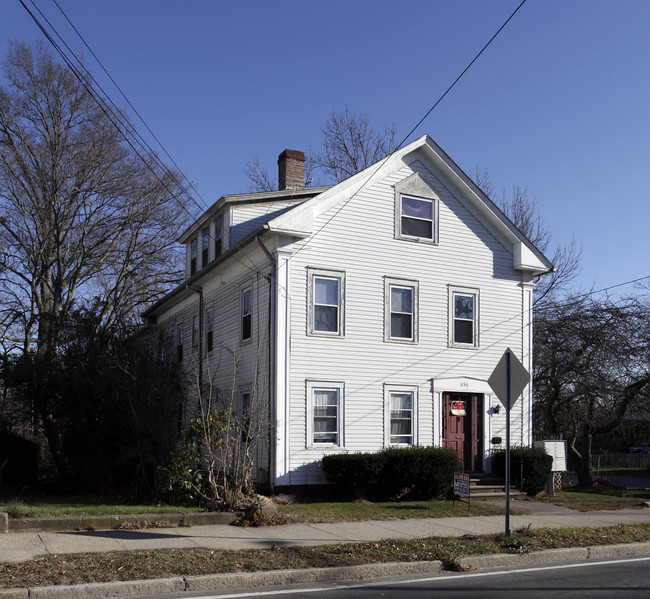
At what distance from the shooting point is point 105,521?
11734 mm

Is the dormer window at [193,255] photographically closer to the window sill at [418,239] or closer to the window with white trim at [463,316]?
the window sill at [418,239]

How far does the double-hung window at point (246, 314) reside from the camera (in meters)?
19.3

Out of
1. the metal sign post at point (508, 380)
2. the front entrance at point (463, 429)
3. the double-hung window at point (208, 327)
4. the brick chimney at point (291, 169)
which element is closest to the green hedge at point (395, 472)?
the front entrance at point (463, 429)

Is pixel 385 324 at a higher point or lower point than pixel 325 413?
Answer: higher

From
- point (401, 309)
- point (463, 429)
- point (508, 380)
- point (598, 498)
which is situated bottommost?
point (598, 498)

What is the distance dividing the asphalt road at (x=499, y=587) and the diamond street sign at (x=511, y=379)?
254 centimetres

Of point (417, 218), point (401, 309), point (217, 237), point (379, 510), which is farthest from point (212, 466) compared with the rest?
point (217, 237)

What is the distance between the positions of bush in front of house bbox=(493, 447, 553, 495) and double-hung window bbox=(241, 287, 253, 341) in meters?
7.59

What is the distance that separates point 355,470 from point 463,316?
5.85 metres

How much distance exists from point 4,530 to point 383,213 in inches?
475

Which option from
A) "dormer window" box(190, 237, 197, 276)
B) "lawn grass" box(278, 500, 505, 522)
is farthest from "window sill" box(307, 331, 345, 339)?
"dormer window" box(190, 237, 197, 276)

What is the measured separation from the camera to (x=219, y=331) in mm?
21688

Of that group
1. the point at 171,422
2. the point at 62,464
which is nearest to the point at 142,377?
the point at 171,422

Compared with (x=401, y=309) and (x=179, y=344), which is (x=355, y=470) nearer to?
(x=401, y=309)
